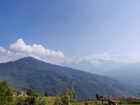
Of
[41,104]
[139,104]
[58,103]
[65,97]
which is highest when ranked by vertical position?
[65,97]

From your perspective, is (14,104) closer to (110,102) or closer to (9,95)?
(9,95)

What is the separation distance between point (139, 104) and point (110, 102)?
1753 cm

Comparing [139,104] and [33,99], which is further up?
[33,99]

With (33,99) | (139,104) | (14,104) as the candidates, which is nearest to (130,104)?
(139,104)

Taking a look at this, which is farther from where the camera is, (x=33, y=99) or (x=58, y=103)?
(x=33, y=99)

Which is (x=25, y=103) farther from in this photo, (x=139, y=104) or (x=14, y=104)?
(x=139, y=104)

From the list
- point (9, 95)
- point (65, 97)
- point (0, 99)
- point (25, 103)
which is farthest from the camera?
point (9, 95)

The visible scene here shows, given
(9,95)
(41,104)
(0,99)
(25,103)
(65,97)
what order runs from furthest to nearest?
(9,95)
(25,103)
(0,99)
(41,104)
(65,97)

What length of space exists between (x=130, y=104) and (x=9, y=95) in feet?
253

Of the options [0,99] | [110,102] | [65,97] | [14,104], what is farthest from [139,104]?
[0,99]

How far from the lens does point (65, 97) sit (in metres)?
26.5

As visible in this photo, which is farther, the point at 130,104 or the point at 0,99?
the point at 130,104

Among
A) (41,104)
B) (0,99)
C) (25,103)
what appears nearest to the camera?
(41,104)

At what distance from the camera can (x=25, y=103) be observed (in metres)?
50.6
